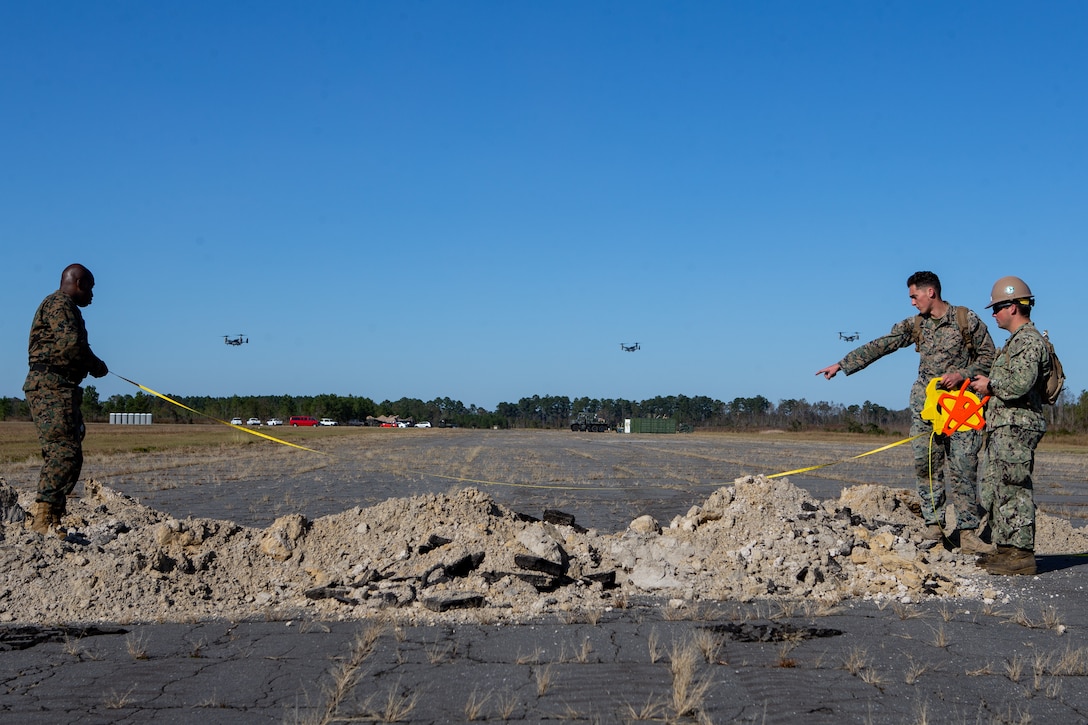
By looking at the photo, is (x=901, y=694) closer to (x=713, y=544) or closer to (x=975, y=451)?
(x=713, y=544)

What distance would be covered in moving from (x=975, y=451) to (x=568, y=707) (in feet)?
19.3

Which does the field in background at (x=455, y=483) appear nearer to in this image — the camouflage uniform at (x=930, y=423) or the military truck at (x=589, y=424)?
the camouflage uniform at (x=930, y=423)

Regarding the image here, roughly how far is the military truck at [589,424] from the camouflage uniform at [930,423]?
3998 inches

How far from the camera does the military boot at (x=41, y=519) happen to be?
7.81 meters

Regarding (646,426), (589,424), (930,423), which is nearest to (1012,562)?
(930,423)

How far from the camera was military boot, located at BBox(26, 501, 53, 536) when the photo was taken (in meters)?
7.81

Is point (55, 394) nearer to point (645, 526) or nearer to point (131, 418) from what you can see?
point (645, 526)

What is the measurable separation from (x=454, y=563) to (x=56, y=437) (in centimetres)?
384

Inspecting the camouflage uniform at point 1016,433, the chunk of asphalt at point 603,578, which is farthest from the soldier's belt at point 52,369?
the camouflage uniform at point 1016,433

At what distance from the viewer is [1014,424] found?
7.41 m

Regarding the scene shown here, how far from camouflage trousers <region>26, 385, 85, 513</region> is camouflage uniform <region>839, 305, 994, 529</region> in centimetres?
791

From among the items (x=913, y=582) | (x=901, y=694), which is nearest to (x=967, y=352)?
(x=913, y=582)

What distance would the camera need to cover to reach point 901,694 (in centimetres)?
439

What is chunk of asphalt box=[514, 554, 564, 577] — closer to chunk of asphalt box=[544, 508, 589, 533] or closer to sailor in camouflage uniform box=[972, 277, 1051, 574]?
chunk of asphalt box=[544, 508, 589, 533]
